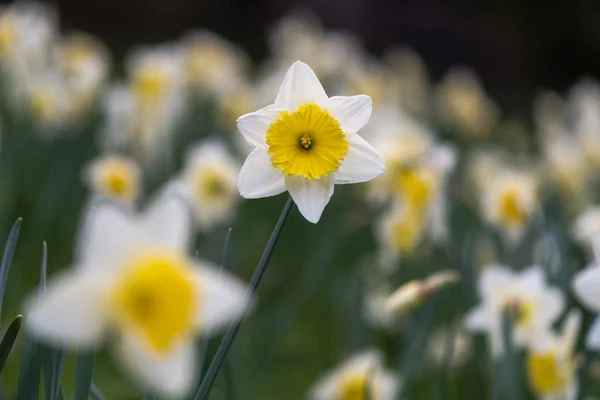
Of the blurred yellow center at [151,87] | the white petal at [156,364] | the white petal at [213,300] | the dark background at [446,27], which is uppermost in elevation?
the dark background at [446,27]

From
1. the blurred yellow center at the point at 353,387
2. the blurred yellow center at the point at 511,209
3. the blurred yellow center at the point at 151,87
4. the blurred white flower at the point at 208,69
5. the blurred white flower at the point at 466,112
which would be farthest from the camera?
the blurred white flower at the point at 466,112

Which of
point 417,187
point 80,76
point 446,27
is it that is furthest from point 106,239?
point 446,27

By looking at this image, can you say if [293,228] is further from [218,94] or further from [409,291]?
[409,291]

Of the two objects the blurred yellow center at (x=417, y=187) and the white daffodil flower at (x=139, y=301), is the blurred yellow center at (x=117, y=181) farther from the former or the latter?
the white daffodil flower at (x=139, y=301)

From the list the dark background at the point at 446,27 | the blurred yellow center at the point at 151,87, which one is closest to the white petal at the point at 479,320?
the blurred yellow center at the point at 151,87

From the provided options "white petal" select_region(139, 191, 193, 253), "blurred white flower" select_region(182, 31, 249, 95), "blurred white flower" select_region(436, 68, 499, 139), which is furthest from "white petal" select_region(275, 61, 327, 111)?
"blurred white flower" select_region(436, 68, 499, 139)

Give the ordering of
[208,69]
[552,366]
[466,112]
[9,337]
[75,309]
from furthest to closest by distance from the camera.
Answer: [466,112] < [208,69] < [552,366] < [9,337] < [75,309]

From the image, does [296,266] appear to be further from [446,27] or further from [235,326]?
[446,27]
